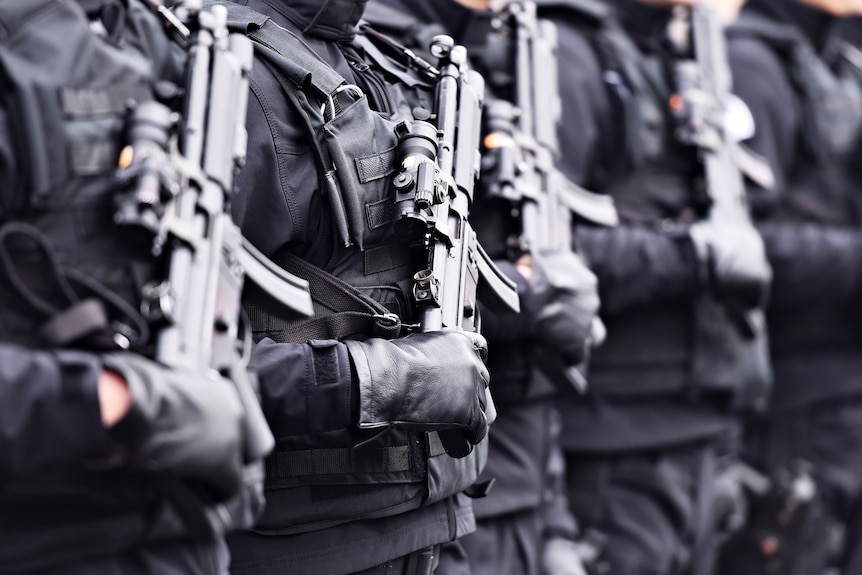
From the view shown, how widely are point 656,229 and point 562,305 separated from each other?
1.03 meters

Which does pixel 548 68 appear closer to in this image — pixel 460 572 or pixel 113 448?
pixel 460 572

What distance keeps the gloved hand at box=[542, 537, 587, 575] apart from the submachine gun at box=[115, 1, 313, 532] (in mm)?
1731

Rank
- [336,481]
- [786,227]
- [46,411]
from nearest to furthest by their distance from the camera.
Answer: [46,411], [336,481], [786,227]

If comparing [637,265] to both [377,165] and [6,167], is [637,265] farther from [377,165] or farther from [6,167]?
[6,167]

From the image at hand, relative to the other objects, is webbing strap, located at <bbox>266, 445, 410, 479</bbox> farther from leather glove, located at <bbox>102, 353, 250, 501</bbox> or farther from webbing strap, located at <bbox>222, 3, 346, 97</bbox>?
webbing strap, located at <bbox>222, 3, 346, 97</bbox>

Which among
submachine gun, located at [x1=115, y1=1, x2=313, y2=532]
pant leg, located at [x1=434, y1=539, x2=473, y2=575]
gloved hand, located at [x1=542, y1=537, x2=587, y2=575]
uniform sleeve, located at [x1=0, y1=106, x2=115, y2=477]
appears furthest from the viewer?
gloved hand, located at [x1=542, y1=537, x2=587, y2=575]

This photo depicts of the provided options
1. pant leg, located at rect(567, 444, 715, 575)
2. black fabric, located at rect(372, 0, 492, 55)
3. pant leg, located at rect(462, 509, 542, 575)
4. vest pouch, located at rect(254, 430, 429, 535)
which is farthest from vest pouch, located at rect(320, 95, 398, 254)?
pant leg, located at rect(567, 444, 715, 575)

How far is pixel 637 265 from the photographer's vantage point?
393cm

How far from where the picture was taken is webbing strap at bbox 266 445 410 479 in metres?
2.39

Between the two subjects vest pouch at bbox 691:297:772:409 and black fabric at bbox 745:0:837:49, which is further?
black fabric at bbox 745:0:837:49

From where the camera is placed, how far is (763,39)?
16.9 feet

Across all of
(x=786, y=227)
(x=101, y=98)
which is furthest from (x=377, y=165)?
(x=786, y=227)

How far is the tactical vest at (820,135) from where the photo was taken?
4.98 metres

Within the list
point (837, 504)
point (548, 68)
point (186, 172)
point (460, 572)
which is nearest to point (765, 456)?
point (837, 504)
